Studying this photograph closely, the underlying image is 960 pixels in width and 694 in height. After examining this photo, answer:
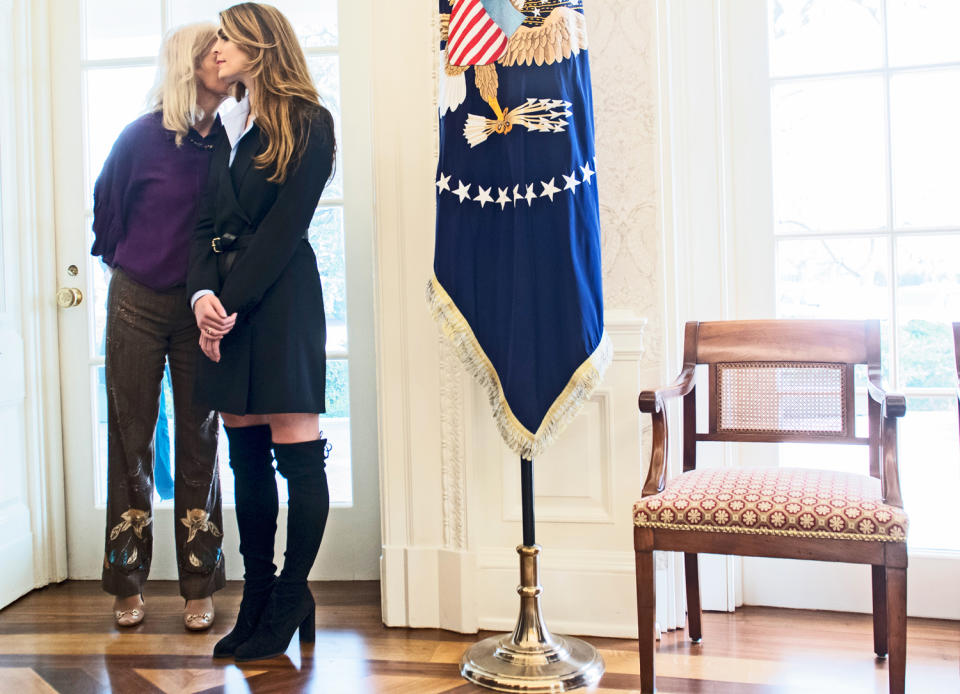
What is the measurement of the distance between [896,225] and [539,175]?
106 cm

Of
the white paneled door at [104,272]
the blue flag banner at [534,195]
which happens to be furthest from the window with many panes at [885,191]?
the white paneled door at [104,272]

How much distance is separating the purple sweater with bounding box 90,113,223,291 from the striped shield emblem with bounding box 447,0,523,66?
738 millimetres

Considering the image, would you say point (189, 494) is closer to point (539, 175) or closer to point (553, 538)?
point (553, 538)

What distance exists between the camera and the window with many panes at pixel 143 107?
2656 millimetres

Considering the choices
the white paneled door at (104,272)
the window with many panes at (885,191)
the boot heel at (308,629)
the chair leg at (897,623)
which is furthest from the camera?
the white paneled door at (104,272)

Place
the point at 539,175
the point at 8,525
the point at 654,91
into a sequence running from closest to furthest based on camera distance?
the point at 539,175
the point at 654,91
the point at 8,525

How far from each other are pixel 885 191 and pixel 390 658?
1.75m

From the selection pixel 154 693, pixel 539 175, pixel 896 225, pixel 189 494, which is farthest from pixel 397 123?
pixel 154 693

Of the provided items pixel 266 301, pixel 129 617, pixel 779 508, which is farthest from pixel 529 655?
pixel 129 617

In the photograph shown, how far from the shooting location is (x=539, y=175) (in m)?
1.89

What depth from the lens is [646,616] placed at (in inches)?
69.2

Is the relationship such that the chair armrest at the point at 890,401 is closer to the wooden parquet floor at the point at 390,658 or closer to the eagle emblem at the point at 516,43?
the wooden parquet floor at the point at 390,658

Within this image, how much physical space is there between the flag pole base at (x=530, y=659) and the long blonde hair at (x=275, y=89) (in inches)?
41.8

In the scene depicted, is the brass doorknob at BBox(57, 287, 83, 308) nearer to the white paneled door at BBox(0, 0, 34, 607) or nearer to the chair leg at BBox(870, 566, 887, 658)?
the white paneled door at BBox(0, 0, 34, 607)
